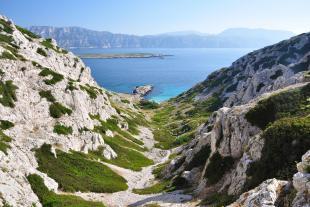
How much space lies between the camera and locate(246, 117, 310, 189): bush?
36.8 m

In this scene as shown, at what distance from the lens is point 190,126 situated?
134875mm

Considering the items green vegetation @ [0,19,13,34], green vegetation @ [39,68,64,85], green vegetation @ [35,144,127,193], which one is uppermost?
green vegetation @ [0,19,13,34]

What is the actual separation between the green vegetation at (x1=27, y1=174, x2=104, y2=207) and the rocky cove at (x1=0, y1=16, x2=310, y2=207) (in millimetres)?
157

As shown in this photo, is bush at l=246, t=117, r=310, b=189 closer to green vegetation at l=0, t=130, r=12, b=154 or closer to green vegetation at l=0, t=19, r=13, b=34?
green vegetation at l=0, t=130, r=12, b=154

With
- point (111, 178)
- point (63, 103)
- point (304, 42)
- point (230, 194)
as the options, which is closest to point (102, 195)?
point (111, 178)

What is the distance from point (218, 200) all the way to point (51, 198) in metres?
22.1

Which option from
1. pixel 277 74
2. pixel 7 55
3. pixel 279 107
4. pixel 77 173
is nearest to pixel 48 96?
pixel 7 55

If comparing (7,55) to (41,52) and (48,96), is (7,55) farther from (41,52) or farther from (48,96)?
(41,52)

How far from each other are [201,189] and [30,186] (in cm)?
2210

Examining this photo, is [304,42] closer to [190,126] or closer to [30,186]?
[190,126]

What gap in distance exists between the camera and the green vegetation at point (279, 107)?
166ft

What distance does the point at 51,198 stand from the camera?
49.4m

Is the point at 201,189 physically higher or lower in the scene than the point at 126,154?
higher

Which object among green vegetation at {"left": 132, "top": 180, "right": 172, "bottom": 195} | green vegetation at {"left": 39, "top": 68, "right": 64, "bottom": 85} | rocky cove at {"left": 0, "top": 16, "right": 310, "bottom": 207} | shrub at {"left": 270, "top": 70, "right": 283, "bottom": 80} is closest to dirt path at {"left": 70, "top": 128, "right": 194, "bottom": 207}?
rocky cove at {"left": 0, "top": 16, "right": 310, "bottom": 207}
